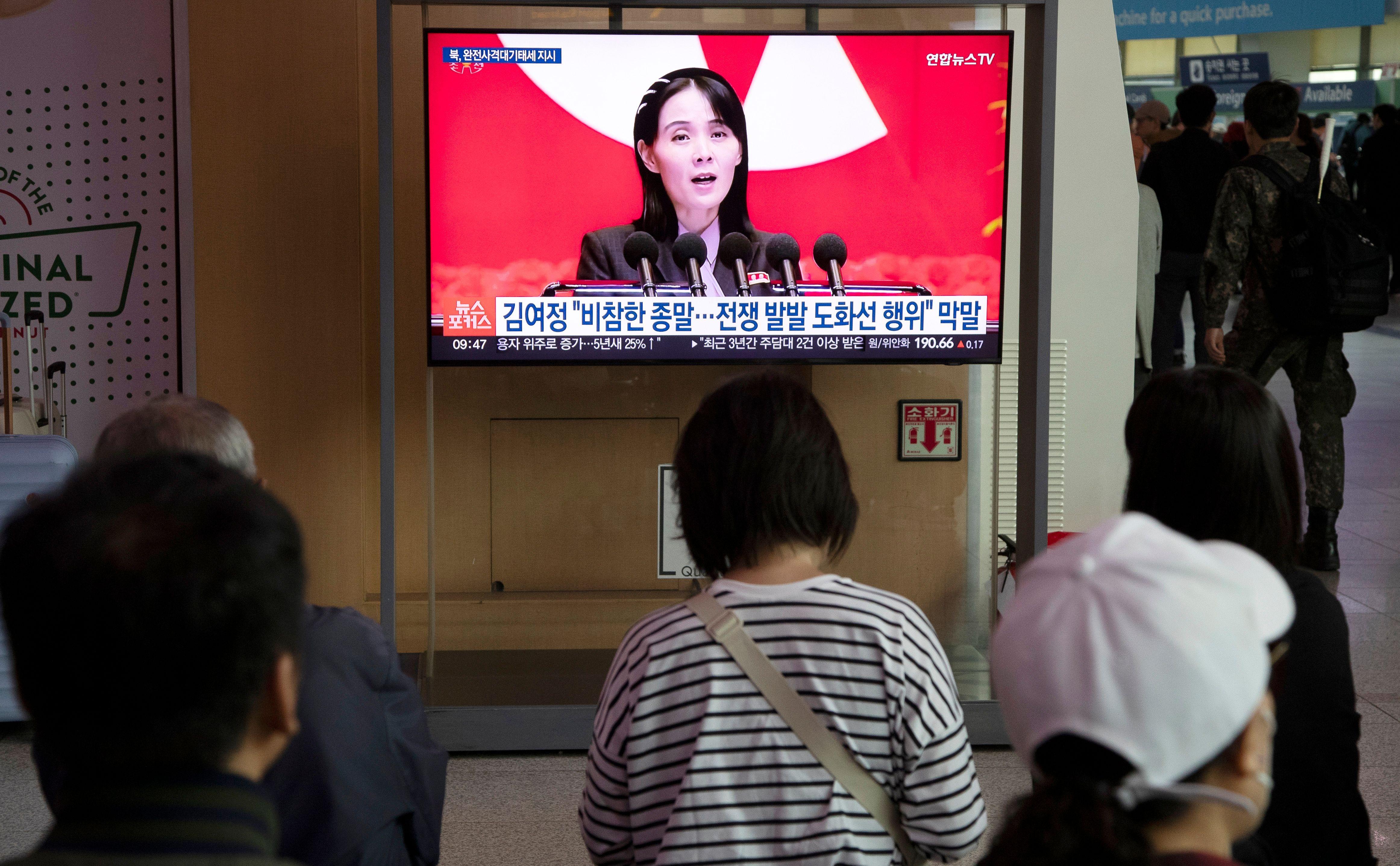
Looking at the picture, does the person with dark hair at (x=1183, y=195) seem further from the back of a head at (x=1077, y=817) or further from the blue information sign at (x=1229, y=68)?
the blue information sign at (x=1229, y=68)

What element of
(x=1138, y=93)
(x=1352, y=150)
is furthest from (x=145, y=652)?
(x=1138, y=93)

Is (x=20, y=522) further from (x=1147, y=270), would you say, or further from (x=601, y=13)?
(x=1147, y=270)

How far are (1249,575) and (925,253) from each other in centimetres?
266

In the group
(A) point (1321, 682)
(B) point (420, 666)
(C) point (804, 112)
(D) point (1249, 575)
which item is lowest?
(B) point (420, 666)

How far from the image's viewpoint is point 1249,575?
3.43ft

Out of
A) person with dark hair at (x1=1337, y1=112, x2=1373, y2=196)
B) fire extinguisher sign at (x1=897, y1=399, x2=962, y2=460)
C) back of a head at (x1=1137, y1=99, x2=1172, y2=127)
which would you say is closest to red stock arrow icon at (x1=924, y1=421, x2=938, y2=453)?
fire extinguisher sign at (x1=897, y1=399, x2=962, y2=460)

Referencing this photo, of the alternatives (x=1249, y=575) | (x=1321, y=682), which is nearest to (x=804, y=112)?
(x=1321, y=682)

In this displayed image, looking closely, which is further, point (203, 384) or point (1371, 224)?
point (1371, 224)

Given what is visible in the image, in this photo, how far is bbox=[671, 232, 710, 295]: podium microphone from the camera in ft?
11.7

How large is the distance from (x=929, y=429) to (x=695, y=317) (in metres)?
0.85

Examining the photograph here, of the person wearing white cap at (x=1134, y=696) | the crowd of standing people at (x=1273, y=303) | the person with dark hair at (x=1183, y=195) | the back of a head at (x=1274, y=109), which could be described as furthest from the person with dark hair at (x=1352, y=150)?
the person wearing white cap at (x=1134, y=696)

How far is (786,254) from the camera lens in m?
3.59

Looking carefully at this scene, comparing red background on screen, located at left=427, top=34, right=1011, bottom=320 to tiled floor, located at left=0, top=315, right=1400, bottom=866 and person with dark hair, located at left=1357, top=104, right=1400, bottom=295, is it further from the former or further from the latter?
person with dark hair, located at left=1357, top=104, right=1400, bottom=295

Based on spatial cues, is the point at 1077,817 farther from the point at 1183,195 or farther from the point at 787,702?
the point at 1183,195
